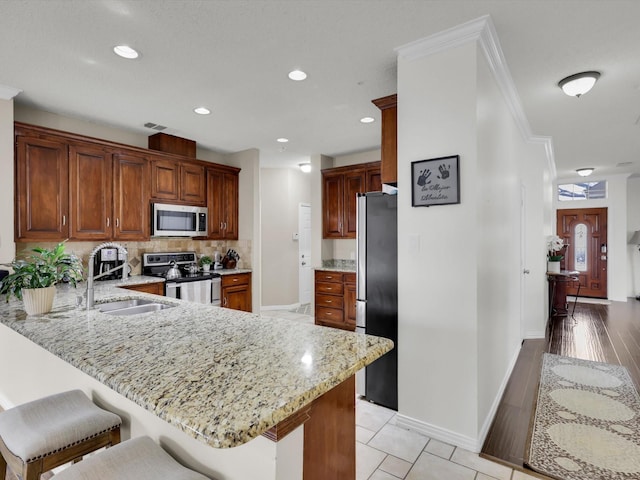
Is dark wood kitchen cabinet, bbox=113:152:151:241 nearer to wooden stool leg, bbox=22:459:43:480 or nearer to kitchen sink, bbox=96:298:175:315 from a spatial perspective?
kitchen sink, bbox=96:298:175:315

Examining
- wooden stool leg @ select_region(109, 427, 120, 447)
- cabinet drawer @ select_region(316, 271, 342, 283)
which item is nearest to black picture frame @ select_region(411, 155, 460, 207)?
wooden stool leg @ select_region(109, 427, 120, 447)

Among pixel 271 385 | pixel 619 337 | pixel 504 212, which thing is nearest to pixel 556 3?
pixel 504 212

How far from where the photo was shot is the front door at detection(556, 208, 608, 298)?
7.56 meters

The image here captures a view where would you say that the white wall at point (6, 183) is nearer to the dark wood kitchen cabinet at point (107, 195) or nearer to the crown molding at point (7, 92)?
the crown molding at point (7, 92)

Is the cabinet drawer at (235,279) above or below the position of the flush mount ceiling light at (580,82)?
below

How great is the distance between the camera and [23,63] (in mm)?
2619

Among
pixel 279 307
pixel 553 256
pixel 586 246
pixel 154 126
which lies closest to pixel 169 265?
pixel 154 126

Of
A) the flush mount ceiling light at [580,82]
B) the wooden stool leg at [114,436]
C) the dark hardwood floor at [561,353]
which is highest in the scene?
the flush mount ceiling light at [580,82]

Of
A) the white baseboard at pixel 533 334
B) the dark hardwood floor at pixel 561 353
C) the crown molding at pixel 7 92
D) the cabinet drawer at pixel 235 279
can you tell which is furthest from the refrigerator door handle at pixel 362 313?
the crown molding at pixel 7 92

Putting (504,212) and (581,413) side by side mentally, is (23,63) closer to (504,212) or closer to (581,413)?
(504,212)

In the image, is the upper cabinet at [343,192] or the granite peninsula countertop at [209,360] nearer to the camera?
the granite peninsula countertop at [209,360]

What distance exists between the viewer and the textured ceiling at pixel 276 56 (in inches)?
79.2

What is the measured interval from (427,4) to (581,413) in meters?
3.00

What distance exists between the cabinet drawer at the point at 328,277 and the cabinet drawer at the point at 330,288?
57mm
